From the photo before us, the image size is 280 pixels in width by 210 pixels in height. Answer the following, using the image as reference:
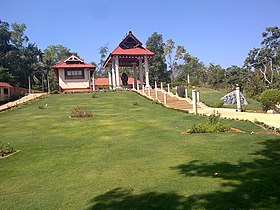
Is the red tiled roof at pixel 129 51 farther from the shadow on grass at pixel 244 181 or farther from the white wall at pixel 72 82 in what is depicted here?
the shadow on grass at pixel 244 181

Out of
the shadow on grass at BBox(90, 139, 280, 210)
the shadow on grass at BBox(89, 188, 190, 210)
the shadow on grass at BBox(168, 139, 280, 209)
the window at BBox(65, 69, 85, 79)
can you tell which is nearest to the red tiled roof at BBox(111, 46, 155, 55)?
the window at BBox(65, 69, 85, 79)

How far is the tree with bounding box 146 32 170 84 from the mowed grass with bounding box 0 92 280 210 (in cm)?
5879

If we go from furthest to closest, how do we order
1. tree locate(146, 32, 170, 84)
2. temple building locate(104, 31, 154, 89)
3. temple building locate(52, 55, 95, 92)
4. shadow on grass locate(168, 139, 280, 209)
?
tree locate(146, 32, 170, 84)
temple building locate(52, 55, 95, 92)
temple building locate(104, 31, 154, 89)
shadow on grass locate(168, 139, 280, 209)

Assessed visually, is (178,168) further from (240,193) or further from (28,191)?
(28,191)

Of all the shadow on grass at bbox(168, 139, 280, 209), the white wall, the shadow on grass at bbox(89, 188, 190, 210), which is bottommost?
the shadow on grass at bbox(89, 188, 190, 210)

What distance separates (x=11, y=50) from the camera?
2035 inches

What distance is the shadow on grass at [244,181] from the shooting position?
412 centimetres

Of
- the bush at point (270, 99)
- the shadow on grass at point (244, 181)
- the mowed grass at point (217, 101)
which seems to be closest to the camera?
the shadow on grass at point (244, 181)

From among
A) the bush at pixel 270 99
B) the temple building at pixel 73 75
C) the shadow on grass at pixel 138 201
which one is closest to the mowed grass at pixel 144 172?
the shadow on grass at pixel 138 201

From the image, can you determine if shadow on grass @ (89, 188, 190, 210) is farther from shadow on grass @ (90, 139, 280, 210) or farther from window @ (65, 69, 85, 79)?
window @ (65, 69, 85, 79)

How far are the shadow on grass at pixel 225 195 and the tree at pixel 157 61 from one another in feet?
203

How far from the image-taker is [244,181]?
503cm

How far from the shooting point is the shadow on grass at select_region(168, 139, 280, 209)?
4.12m

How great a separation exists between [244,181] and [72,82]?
3847 cm
